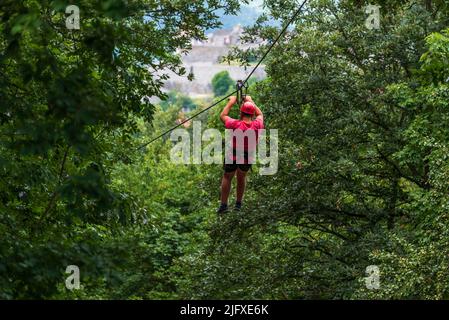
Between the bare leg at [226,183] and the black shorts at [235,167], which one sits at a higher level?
the black shorts at [235,167]

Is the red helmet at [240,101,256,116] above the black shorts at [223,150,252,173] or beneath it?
above

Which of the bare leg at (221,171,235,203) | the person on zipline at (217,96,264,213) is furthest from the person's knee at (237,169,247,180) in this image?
the bare leg at (221,171,235,203)

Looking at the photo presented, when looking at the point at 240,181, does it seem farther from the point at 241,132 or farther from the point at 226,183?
the point at 241,132

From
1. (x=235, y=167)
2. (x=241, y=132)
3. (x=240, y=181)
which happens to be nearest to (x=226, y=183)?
(x=240, y=181)

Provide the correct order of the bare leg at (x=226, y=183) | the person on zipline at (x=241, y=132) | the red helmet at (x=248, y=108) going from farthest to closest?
the bare leg at (x=226, y=183) < the person on zipline at (x=241, y=132) < the red helmet at (x=248, y=108)

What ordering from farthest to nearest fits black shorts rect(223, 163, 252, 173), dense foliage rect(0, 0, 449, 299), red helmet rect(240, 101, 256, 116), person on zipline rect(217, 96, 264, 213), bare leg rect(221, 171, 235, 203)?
1. dense foliage rect(0, 0, 449, 299)
2. bare leg rect(221, 171, 235, 203)
3. black shorts rect(223, 163, 252, 173)
4. person on zipline rect(217, 96, 264, 213)
5. red helmet rect(240, 101, 256, 116)

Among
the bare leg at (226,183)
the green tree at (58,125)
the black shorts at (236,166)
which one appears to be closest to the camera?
the green tree at (58,125)

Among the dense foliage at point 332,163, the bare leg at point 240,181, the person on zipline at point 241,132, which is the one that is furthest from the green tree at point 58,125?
the bare leg at point 240,181

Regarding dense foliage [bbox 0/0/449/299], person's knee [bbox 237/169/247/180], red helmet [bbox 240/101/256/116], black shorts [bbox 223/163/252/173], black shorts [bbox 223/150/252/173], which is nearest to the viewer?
red helmet [bbox 240/101/256/116]

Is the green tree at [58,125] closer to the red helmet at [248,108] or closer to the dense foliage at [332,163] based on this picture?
the dense foliage at [332,163]

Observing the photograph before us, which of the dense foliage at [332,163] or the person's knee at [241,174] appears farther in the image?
the dense foliage at [332,163]

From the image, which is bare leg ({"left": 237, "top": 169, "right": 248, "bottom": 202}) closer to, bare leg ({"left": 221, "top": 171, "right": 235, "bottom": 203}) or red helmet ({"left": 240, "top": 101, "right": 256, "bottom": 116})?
bare leg ({"left": 221, "top": 171, "right": 235, "bottom": 203})

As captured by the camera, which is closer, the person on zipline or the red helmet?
the red helmet
